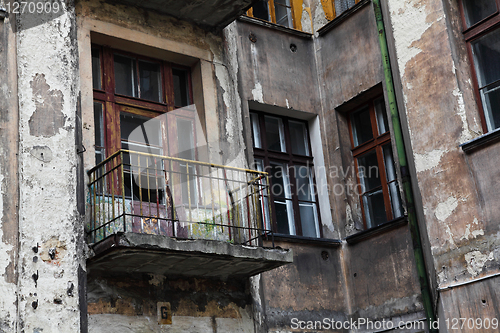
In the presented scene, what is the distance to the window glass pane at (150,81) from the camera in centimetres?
852

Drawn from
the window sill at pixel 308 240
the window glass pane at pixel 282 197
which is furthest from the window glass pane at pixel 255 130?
the window sill at pixel 308 240

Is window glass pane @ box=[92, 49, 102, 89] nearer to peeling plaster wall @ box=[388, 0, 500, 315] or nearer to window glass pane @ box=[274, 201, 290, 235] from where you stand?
window glass pane @ box=[274, 201, 290, 235]

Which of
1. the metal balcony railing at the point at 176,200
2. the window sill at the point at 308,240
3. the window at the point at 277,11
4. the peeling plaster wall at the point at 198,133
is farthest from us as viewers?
the window at the point at 277,11

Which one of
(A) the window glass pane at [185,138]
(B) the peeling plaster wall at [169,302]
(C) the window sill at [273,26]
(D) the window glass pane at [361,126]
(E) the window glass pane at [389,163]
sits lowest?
(B) the peeling plaster wall at [169,302]

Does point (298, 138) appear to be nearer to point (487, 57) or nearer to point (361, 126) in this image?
point (361, 126)

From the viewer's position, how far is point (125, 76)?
27.7 ft

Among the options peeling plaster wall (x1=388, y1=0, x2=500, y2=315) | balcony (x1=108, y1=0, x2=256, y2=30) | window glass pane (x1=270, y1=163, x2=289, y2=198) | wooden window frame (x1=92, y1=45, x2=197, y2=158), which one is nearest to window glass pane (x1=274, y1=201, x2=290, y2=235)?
window glass pane (x1=270, y1=163, x2=289, y2=198)

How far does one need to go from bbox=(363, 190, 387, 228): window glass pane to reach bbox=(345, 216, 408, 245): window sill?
14.1 inches

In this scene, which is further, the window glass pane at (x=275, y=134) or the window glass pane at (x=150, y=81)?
the window glass pane at (x=275, y=134)

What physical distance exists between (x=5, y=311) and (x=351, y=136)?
5.37 m

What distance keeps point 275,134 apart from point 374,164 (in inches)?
57.4

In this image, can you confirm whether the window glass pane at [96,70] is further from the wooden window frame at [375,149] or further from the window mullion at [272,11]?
the wooden window frame at [375,149]

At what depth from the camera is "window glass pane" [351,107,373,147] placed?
9.56 m

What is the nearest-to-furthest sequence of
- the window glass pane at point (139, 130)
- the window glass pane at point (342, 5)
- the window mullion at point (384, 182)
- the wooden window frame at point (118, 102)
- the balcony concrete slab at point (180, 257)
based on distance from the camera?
the balcony concrete slab at point (180, 257) < the wooden window frame at point (118, 102) < the window glass pane at point (139, 130) < the window mullion at point (384, 182) < the window glass pane at point (342, 5)
